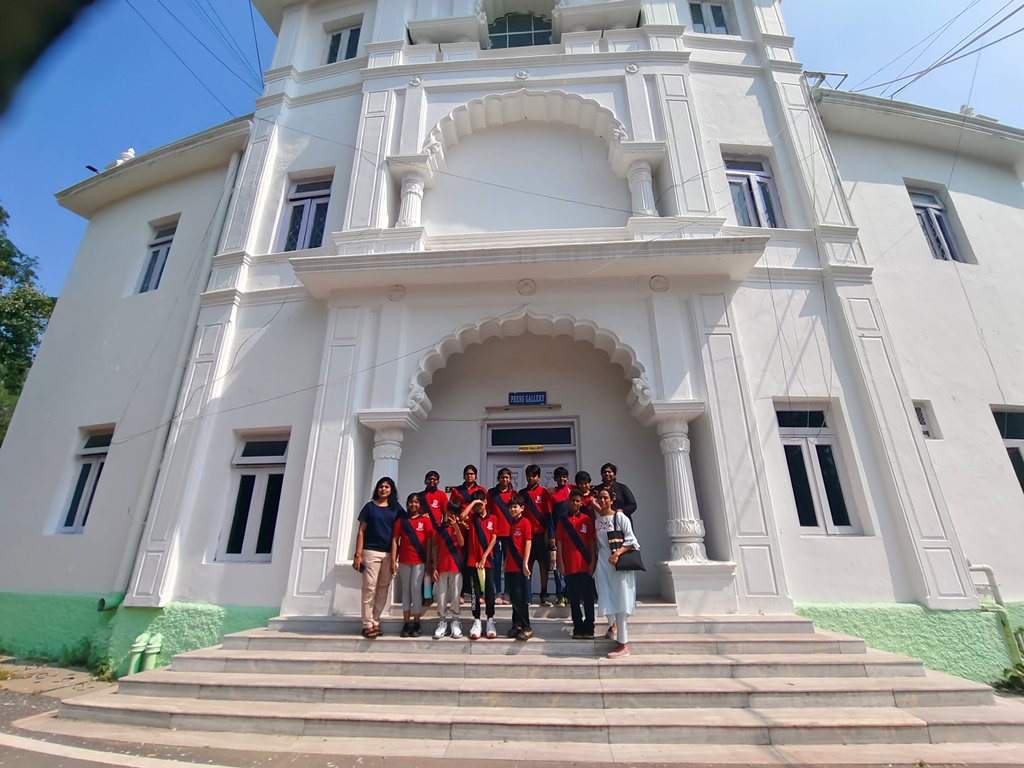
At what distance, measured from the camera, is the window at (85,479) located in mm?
7395

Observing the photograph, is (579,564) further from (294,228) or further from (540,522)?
(294,228)

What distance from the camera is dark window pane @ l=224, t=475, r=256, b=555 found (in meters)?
6.47

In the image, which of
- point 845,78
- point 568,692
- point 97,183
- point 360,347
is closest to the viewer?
point 568,692

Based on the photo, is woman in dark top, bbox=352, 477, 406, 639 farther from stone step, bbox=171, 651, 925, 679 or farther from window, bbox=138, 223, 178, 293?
window, bbox=138, 223, 178, 293

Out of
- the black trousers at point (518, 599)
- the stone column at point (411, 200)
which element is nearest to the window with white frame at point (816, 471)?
the black trousers at point (518, 599)

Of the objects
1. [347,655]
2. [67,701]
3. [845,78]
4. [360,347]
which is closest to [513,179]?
[360,347]

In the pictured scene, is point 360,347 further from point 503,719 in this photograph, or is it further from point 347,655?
point 503,719

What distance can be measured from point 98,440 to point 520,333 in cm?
710

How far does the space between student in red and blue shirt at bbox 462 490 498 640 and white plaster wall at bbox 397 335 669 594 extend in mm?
2170

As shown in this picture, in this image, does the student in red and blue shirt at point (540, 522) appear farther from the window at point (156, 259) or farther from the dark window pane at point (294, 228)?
the window at point (156, 259)

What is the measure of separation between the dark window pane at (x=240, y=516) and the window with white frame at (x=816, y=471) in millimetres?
7118

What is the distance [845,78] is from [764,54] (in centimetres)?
170

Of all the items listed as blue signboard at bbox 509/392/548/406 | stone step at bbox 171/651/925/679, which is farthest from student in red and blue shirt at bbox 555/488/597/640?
blue signboard at bbox 509/392/548/406

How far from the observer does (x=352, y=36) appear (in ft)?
33.1
